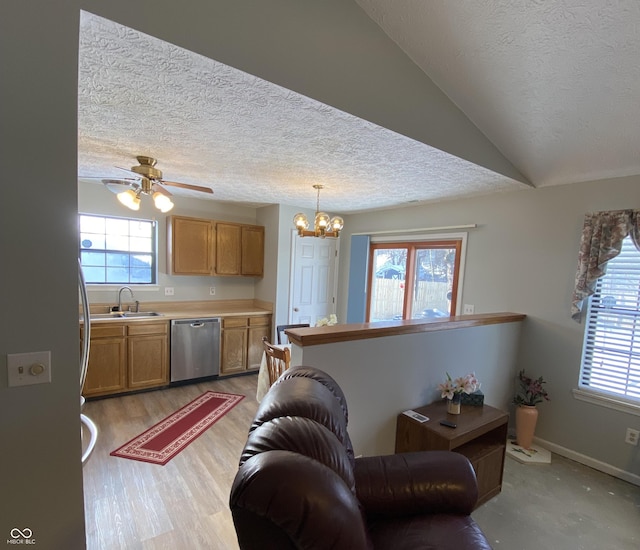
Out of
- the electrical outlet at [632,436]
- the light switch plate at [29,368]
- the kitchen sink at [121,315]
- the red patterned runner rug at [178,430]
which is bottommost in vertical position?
the red patterned runner rug at [178,430]

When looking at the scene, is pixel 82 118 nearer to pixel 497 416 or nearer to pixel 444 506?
pixel 444 506

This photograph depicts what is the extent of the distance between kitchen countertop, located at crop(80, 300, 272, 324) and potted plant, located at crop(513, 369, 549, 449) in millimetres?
3132

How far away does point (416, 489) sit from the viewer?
1468 millimetres

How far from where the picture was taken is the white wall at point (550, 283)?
2590 millimetres

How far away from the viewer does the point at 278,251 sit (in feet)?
14.5

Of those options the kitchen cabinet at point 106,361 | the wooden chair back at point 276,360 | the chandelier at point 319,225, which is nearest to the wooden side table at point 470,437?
the wooden chair back at point 276,360

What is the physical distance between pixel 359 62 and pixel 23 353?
194 centimetres

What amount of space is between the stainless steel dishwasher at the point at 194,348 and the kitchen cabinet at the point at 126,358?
0.36 ft

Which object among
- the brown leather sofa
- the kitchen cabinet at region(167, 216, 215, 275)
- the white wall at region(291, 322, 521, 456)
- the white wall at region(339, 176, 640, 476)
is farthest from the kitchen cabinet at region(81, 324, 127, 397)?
the white wall at region(339, 176, 640, 476)

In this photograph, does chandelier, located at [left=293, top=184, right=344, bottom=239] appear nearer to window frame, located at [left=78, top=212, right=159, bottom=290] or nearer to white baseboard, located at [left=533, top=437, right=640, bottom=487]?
window frame, located at [left=78, top=212, right=159, bottom=290]

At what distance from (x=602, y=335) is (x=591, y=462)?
1.09 m

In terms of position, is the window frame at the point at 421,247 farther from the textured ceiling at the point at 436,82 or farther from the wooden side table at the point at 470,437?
the wooden side table at the point at 470,437

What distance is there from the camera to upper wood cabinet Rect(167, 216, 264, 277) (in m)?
4.05

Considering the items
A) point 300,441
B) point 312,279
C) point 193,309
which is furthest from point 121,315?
point 300,441
